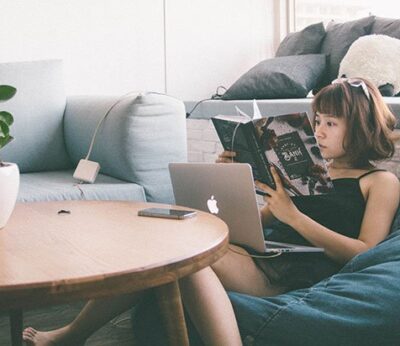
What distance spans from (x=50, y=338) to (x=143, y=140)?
2.83 feet

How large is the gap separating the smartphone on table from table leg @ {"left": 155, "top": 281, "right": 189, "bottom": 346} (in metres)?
0.25

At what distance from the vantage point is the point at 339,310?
1.17 meters

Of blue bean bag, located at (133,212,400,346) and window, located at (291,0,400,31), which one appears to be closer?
blue bean bag, located at (133,212,400,346)

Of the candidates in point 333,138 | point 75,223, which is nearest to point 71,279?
point 75,223

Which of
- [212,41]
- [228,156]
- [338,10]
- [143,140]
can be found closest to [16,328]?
[228,156]

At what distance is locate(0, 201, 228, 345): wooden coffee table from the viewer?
0.83 meters

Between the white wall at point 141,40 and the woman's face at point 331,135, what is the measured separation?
1.87m

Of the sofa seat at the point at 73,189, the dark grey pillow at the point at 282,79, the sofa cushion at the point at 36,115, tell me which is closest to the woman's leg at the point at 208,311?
the sofa seat at the point at 73,189

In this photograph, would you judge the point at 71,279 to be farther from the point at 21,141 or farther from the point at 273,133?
the point at 21,141

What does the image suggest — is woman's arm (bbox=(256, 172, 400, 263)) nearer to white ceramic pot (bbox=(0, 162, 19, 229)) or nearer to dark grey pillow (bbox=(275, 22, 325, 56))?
white ceramic pot (bbox=(0, 162, 19, 229))

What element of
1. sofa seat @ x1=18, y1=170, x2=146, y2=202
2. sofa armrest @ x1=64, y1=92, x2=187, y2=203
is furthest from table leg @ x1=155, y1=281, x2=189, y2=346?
sofa armrest @ x1=64, y1=92, x2=187, y2=203

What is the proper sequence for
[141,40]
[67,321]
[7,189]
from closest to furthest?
[7,189], [67,321], [141,40]

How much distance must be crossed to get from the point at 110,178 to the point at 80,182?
139 mm

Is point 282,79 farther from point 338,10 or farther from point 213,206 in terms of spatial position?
point 213,206
